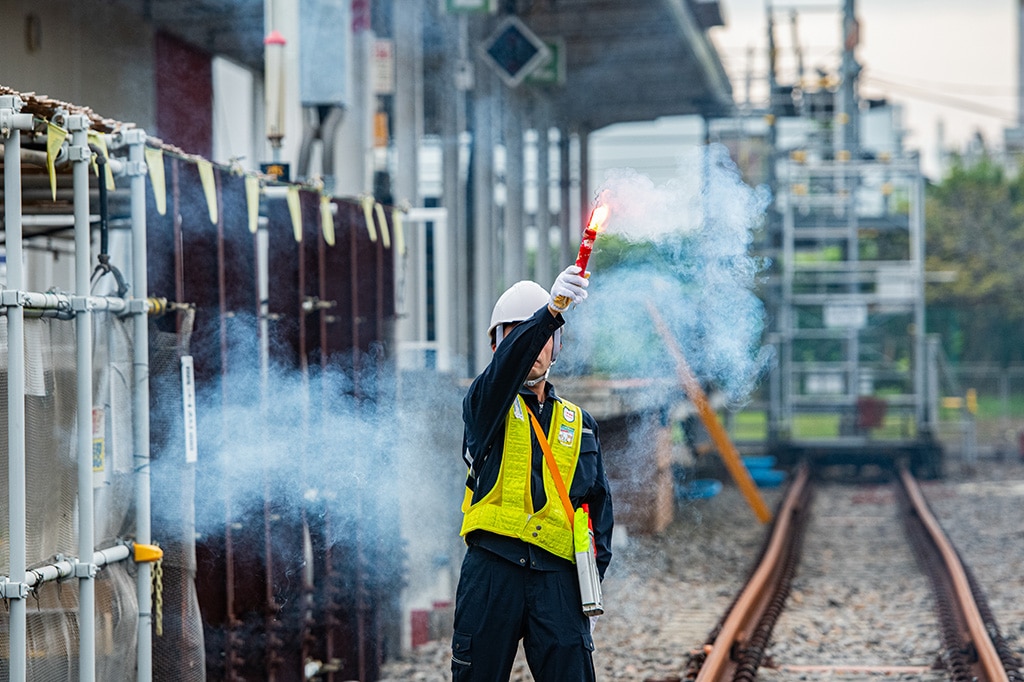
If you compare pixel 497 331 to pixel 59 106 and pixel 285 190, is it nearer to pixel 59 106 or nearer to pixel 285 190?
pixel 59 106

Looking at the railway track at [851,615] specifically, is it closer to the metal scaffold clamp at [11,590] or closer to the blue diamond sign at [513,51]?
the metal scaffold clamp at [11,590]

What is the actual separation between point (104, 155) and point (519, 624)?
7.82ft

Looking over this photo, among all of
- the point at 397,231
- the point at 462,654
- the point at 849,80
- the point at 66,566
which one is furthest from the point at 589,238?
the point at 849,80

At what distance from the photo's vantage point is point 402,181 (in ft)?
48.1

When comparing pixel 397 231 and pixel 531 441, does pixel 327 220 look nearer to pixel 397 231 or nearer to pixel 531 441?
pixel 397 231

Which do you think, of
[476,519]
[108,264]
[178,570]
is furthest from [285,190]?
[476,519]

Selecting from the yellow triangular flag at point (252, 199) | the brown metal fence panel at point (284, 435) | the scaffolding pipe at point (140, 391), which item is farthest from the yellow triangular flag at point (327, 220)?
the scaffolding pipe at point (140, 391)

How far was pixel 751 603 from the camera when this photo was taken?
9578 mm

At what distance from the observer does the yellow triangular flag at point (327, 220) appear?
23.1ft

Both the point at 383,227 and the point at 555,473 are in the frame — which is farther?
the point at 383,227

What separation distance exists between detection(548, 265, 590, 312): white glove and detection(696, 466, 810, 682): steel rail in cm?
333

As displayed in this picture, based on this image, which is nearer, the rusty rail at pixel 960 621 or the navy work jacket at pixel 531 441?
the navy work jacket at pixel 531 441

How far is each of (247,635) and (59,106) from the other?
8.64 feet

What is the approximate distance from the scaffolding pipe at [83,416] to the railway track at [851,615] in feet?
11.1
